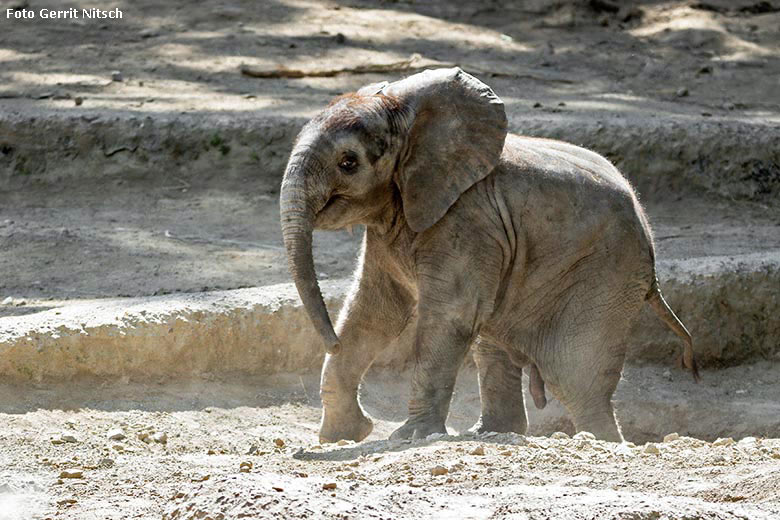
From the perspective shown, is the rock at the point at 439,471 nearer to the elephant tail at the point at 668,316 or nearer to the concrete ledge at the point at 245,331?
the elephant tail at the point at 668,316

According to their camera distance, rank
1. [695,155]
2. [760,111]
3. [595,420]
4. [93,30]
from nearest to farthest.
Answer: [595,420] < [695,155] < [760,111] < [93,30]

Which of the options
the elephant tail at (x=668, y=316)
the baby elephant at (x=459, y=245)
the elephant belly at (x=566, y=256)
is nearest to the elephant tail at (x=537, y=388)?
the baby elephant at (x=459, y=245)

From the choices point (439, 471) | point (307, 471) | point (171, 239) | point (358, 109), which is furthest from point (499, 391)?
point (171, 239)

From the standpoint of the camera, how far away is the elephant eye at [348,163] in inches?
259

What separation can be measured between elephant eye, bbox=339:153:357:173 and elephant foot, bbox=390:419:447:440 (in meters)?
A: 1.31

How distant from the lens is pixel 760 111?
1430cm

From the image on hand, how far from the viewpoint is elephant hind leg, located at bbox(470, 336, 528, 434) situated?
26.1 feet

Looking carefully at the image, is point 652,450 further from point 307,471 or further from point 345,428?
point 345,428

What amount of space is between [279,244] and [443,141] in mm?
4224

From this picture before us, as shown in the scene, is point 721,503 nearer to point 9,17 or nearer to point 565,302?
point 565,302

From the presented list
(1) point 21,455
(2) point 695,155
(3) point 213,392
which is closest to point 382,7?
(2) point 695,155

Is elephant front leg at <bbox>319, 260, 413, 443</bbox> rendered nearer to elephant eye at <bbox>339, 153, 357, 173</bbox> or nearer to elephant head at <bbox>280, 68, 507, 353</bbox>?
elephant head at <bbox>280, 68, 507, 353</bbox>

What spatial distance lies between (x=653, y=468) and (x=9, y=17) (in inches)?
498

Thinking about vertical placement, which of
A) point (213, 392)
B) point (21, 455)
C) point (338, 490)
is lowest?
point (213, 392)
